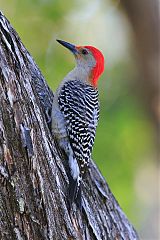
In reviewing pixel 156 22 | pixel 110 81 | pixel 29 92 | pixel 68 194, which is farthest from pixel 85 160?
pixel 110 81

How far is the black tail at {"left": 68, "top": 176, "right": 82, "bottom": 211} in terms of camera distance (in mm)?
4547

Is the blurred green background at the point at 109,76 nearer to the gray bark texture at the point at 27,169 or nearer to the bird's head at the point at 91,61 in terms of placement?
the bird's head at the point at 91,61

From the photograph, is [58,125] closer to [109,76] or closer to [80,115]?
[80,115]

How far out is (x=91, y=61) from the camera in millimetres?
6504

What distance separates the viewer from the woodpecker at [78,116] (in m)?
5.01

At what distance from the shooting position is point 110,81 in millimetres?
10734

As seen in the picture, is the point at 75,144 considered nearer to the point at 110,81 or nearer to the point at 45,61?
the point at 45,61

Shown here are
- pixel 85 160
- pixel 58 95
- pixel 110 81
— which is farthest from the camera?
pixel 110 81

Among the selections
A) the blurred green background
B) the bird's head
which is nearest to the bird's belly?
the bird's head

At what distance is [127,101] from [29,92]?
239 inches

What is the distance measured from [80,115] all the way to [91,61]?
3.61 feet

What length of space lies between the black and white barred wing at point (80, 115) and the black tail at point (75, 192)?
33 cm

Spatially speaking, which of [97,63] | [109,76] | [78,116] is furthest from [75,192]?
[109,76]

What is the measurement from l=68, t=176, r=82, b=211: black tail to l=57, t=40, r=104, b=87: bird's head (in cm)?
179
